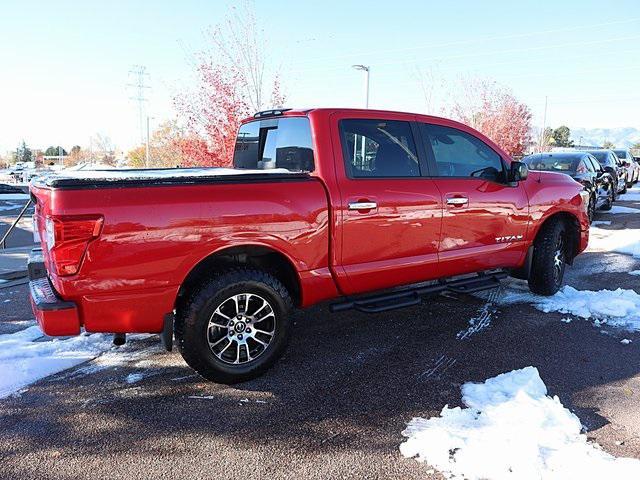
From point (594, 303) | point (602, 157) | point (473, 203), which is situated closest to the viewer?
point (473, 203)

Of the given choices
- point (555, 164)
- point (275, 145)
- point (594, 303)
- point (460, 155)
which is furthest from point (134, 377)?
Result: point (555, 164)

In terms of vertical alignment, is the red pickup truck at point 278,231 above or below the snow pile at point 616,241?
above

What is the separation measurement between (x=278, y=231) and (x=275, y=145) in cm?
128

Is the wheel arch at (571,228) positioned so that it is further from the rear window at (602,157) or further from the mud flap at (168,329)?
the rear window at (602,157)

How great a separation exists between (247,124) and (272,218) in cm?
195

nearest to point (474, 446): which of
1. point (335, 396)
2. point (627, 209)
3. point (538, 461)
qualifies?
point (538, 461)

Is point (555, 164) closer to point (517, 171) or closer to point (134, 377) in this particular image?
point (517, 171)

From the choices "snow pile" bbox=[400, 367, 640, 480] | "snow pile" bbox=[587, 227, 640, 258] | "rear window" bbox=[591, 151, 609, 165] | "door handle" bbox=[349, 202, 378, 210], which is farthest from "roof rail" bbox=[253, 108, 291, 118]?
"rear window" bbox=[591, 151, 609, 165]

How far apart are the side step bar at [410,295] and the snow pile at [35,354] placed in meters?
2.12

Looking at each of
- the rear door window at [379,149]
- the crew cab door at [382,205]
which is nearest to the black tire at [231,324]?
the crew cab door at [382,205]

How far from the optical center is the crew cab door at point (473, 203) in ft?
15.5

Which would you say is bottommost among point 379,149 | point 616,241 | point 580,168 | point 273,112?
point 616,241

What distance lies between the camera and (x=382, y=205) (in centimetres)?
416

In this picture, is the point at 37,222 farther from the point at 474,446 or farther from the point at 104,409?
the point at 474,446
